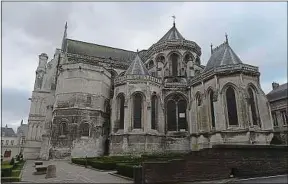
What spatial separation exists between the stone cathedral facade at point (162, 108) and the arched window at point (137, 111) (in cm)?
12

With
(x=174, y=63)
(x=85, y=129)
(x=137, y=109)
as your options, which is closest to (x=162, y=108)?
(x=137, y=109)

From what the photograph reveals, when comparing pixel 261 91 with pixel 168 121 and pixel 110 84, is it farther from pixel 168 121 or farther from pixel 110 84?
pixel 110 84

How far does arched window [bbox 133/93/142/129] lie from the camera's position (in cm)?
2741

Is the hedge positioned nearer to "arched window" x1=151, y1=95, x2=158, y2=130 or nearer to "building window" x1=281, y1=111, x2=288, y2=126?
A: "arched window" x1=151, y1=95, x2=158, y2=130

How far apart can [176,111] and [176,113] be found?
274 millimetres

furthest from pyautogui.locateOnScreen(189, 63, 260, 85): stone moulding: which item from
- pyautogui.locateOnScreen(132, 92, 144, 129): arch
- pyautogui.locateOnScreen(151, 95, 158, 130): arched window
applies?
pyautogui.locateOnScreen(132, 92, 144, 129): arch

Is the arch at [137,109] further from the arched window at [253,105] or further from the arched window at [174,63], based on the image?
the arched window at [253,105]

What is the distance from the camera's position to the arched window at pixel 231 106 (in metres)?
24.2

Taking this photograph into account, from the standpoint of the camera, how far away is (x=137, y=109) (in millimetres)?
27984

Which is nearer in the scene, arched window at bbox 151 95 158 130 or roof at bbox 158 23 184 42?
arched window at bbox 151 95 158 130

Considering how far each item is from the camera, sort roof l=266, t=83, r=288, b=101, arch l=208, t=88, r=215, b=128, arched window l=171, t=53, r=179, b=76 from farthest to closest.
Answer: roof l=266, t=83, r=288, b=101 → arched window l=171, t=53, r=179, b=76 → arch l=208, t=88, r=215, b=128

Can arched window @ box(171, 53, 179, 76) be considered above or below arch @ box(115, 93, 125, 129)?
above

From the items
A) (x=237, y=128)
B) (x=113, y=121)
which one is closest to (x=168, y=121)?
(x=113, y=121)

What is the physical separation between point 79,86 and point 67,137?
270 inches
